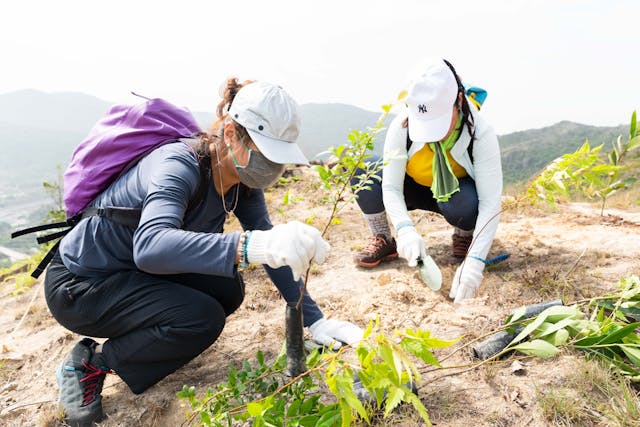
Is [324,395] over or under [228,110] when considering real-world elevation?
under

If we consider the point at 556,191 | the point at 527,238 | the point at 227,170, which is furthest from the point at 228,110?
the point at 527,238

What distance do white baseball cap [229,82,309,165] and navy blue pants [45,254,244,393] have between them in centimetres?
81

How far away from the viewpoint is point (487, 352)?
1.68 metres

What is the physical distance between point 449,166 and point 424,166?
0.22 meters

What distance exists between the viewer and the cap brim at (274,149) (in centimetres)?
162

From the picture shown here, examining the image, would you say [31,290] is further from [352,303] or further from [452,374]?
[452,374]

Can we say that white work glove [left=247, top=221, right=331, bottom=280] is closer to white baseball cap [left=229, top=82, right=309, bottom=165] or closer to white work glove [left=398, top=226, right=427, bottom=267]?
white baseball cap [left=229, top=82, right=309, bottom=165]

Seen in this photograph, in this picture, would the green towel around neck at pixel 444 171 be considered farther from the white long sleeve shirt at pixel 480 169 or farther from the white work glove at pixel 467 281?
the white work glove at pixel 467 281

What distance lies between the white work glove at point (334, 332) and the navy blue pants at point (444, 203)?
927 millimetres

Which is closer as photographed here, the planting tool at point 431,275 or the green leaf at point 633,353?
the green leaf at point 633,353

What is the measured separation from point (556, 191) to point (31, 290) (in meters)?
4.76

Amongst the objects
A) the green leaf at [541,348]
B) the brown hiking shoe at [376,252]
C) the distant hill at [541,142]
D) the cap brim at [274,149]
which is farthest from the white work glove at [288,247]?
the distant hill at [541,142]

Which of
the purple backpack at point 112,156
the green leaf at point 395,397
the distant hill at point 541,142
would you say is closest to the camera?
the green leaf at point 395,397

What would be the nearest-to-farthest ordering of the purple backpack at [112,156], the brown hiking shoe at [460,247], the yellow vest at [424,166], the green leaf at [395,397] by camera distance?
the green leaf at [395,397], the purple backpack at [112,156], the yellow vest at [424,166], the brown hiking shoe at [460,247]
